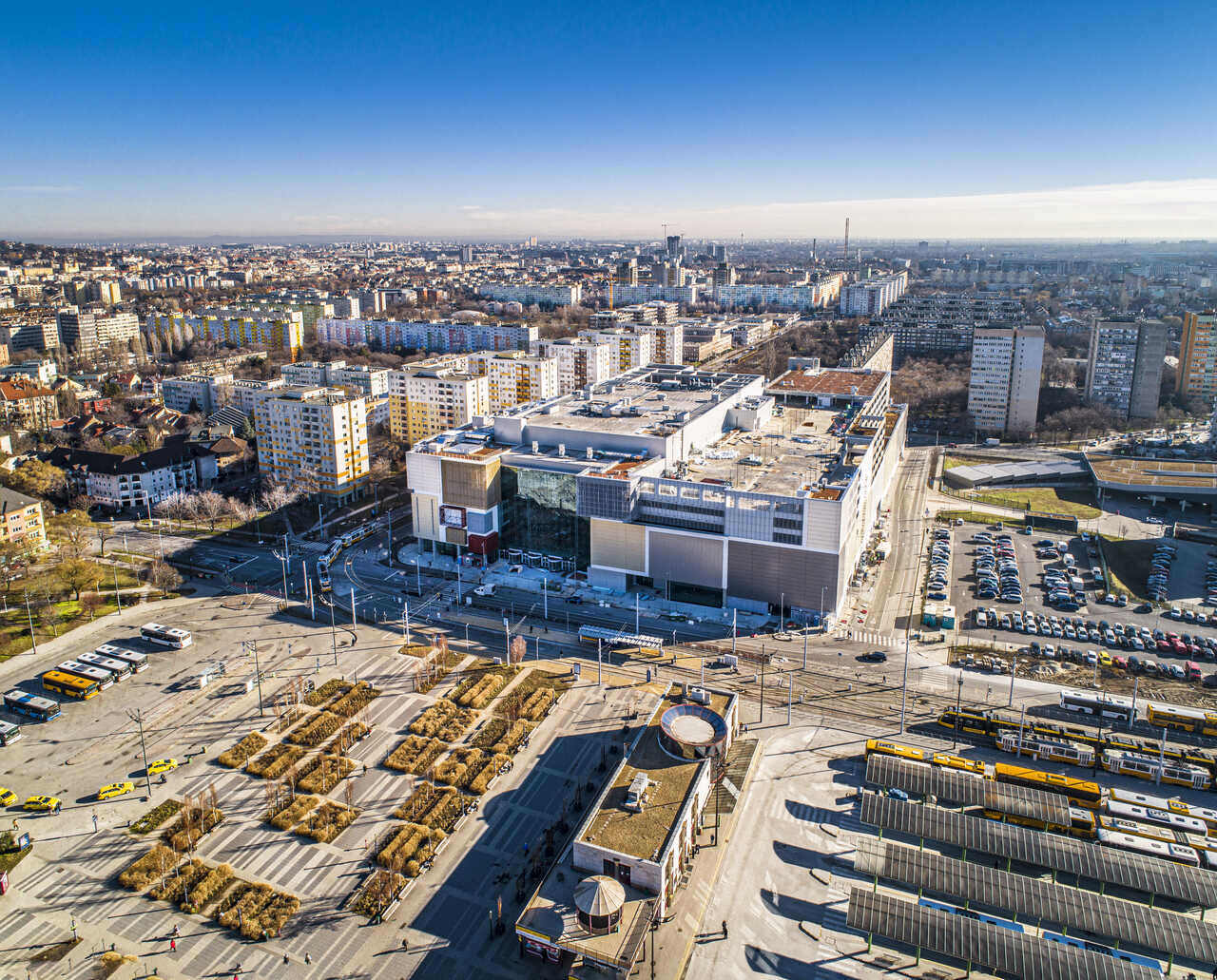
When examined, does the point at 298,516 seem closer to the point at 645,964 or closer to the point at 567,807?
the point at 567,807

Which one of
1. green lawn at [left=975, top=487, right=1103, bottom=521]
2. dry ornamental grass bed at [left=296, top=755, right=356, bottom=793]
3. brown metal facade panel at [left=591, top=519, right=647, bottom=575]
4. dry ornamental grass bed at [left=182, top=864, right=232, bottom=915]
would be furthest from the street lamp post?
green lawn at [left=975, top=487, right=1103, bottom=521]

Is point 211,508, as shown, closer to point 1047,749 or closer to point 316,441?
point 316,441

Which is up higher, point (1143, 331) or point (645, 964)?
point (1143, 331)

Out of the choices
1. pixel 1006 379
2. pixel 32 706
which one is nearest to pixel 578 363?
pixel 1006 379

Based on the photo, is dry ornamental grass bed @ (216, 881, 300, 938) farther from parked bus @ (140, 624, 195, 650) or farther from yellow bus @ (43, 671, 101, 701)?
parked bus @ (140, 624, 195, 650)

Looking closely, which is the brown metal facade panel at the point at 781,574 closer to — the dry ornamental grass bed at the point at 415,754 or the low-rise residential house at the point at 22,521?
the dry ornamental grass bed at the point at 415,754

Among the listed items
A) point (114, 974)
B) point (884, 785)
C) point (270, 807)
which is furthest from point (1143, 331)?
point (114, 974)
